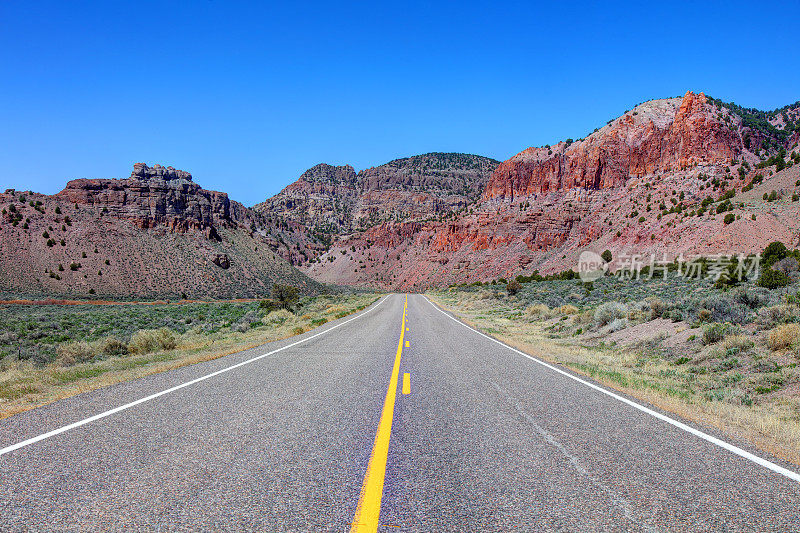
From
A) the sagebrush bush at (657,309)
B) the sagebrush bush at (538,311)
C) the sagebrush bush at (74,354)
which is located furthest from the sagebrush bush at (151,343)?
the sagebrush bush at (538,311)

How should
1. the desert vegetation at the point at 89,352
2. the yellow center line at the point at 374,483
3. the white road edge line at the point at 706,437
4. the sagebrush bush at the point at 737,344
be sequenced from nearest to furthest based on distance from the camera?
the yellow center line at the point at 374,483 → the white road edge line at the point at 706,437 → the desert vegetation at the point at 89,352 → the sagebrush bush at the point at 737,344

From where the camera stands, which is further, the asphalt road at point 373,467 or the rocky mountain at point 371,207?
the rocky mountain at point 371,207

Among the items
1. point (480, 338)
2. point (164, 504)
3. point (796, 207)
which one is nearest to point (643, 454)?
point (164, 504)

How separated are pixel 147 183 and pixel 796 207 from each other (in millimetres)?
98757

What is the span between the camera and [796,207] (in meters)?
47.2

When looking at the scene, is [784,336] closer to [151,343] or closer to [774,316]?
[774,316]

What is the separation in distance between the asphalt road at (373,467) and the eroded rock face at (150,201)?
8066 centimetres

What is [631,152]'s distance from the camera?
90.7m

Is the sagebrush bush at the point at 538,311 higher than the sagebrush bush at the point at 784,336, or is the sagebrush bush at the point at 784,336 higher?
the sagebrush bush at the point at 784,336

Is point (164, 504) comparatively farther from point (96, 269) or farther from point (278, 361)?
point (96, 269)

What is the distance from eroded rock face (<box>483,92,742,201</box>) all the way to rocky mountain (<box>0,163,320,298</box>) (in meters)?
60.9

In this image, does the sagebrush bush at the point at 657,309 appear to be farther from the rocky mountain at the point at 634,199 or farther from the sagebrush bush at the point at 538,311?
the rocky mountain at the point at 634,199

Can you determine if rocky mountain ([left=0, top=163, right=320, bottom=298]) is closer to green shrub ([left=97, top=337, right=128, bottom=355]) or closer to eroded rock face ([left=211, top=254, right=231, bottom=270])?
eroded rock face ([left=211, top=254, right=231, bottom=270])

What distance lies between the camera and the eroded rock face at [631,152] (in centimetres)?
7888
